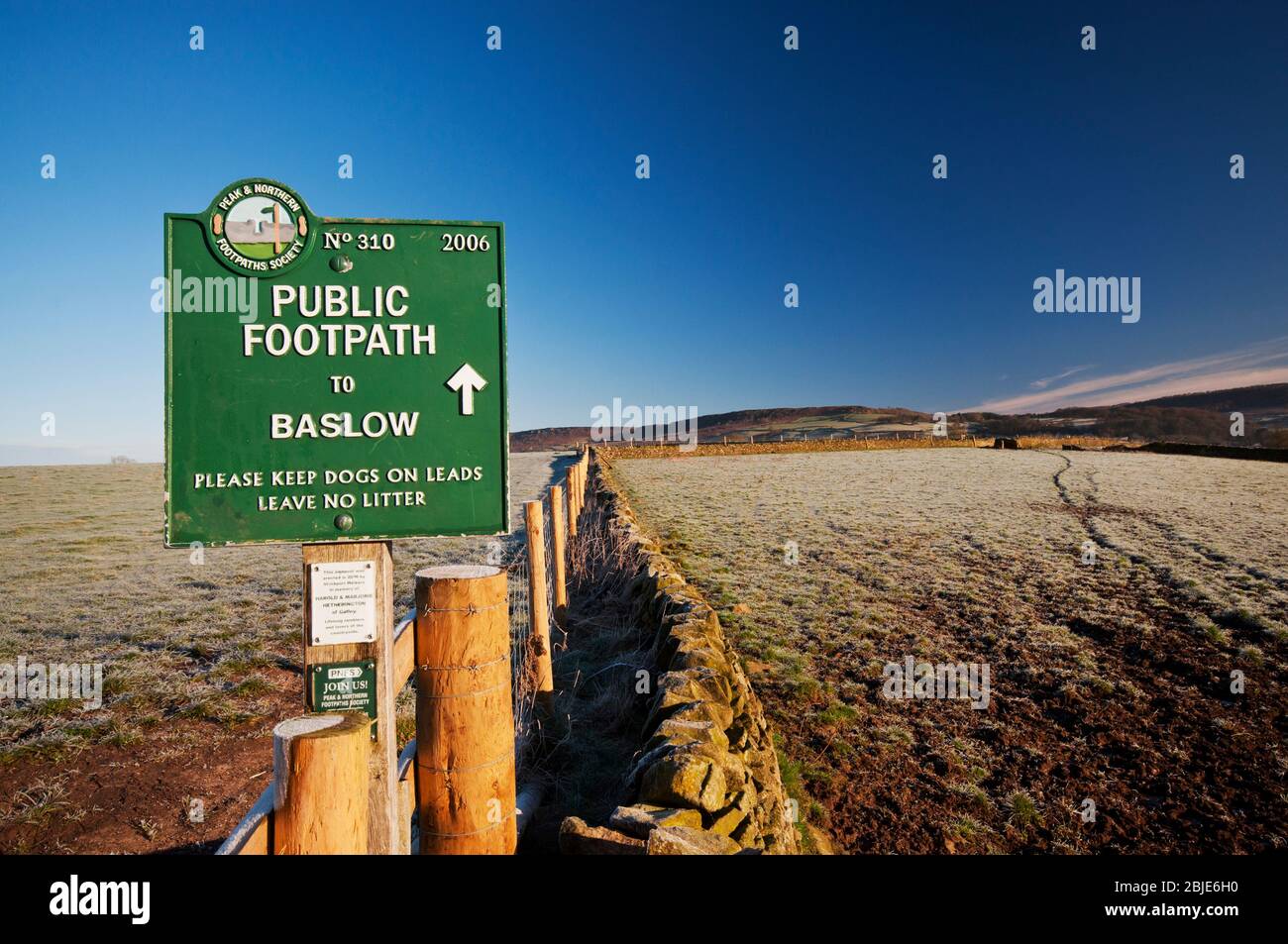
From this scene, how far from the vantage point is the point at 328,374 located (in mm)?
2422

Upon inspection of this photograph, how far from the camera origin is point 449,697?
98.3 inches

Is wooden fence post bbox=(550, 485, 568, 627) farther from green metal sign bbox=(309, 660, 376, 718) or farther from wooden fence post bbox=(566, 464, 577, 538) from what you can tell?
green metal sign bbox=(309, 660, 376, 718)

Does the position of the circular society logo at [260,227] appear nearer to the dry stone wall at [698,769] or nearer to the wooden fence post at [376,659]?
the wooden fence post at [376,659]

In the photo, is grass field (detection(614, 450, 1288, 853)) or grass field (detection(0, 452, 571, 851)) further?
grass field (detection(0, 452, 571, 851))

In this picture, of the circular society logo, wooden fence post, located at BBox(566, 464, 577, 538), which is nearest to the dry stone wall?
the circular society logo

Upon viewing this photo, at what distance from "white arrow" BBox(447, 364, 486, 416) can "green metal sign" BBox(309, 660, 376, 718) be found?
3.24 ft

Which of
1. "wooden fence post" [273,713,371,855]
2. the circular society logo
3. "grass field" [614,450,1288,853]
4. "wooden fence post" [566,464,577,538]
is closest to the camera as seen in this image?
"wooden fence post" [273,713,371,855]

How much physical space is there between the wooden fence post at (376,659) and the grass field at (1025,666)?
8.92 feet

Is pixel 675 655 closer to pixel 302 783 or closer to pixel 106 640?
pixel 302 783

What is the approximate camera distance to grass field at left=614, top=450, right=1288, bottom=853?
4008 mm

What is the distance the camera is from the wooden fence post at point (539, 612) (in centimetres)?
498

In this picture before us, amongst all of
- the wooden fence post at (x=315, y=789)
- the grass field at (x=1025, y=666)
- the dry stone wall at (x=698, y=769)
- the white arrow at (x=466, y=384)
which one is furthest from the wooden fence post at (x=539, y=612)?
the wooden fence post at (x=315, y=789)

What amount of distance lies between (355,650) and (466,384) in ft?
3.40
